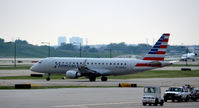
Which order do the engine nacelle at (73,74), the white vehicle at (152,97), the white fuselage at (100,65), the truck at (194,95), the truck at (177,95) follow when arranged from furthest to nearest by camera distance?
the white fuselage at (100,65)
the engine nacelle at (73,74)
the truck at (194,95)
the truck at (177,95)
the white vehicle at (152,97)

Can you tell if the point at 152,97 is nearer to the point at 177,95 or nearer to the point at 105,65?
the point at 177,95

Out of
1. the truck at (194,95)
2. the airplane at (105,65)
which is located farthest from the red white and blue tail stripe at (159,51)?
the truck at (194,95)

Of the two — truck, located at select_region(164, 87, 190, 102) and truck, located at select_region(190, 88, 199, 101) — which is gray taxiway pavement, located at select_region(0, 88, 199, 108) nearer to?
truck, located at select_region(164, 87, 190, 102)

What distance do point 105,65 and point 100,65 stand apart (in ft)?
2.77

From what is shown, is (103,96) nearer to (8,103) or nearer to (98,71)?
(8,103)

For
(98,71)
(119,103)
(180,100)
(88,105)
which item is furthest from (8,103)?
(98,71)

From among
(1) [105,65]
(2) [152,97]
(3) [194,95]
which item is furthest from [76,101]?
(1) [105,65]

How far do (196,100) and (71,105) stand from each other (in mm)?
15325

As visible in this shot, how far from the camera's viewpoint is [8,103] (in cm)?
4234

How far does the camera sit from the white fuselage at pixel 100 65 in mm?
79062

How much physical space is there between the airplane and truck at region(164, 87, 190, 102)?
2827 centimetres

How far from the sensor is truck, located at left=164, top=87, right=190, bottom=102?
47.8 meters

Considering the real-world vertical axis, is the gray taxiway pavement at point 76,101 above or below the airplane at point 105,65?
below

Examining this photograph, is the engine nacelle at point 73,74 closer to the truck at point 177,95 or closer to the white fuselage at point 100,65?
the white fuselage at point 100,65
